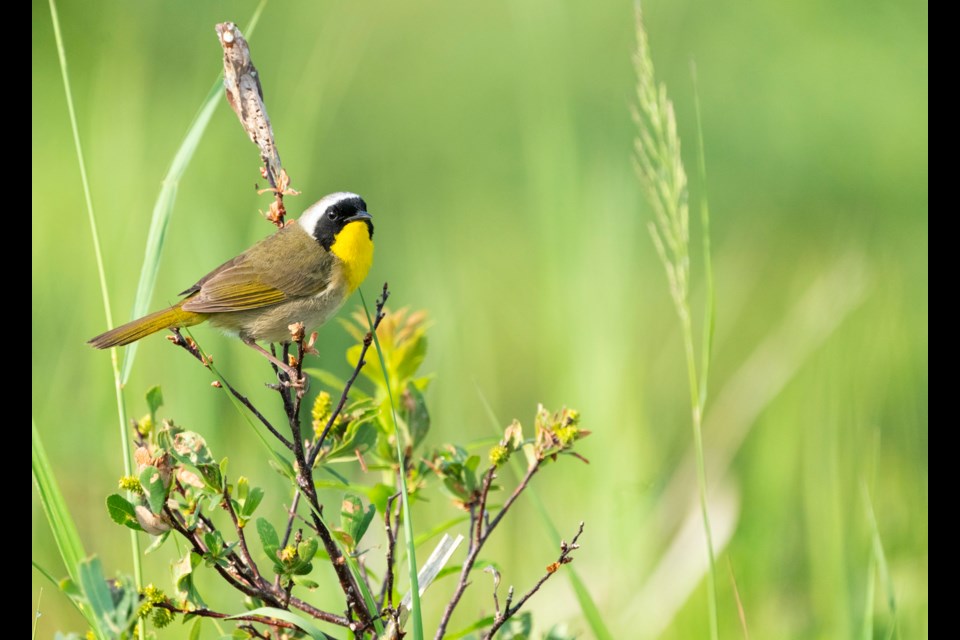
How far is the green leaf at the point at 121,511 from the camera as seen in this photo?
1.75m

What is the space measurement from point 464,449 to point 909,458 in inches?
67.7

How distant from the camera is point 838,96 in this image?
602 centimetres

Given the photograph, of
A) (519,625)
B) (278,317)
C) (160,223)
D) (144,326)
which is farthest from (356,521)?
(278,317)

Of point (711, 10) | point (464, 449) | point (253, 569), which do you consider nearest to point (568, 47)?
point (711, 10)

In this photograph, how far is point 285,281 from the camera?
296cm

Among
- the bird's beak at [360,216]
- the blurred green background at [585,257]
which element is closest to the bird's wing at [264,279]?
the bird's beak at [360,216]

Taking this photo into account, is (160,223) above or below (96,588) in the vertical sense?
above

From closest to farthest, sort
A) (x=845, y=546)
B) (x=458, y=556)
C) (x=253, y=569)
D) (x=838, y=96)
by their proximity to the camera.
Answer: (x=253, y=569) → (x=845, y=546) → (x=458, y=556) → (x=838, y=96)

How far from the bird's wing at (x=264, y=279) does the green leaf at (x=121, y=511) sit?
114 centimetres

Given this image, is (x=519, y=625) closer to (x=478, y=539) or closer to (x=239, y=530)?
(x=478, y=539)

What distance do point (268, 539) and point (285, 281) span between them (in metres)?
1.22

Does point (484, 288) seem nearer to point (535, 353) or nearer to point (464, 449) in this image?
point (535, 353)

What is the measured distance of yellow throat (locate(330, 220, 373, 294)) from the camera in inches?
118

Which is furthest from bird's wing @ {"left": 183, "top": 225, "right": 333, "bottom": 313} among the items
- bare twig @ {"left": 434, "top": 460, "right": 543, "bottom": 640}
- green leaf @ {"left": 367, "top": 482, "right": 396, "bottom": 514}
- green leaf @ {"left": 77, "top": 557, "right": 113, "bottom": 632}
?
green leaf @ {"left": 77, "top": 557, "right": 113, "bottom": 632}
